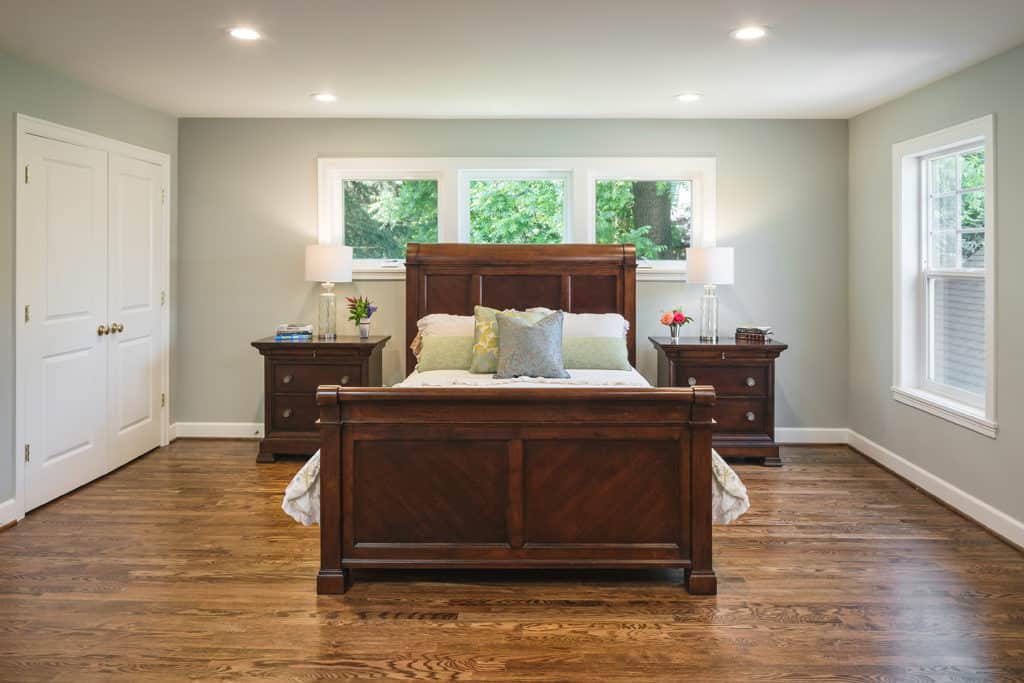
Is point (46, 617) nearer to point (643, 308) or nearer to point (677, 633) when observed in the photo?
point (677, 633)

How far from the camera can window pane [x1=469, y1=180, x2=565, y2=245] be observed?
242 inches

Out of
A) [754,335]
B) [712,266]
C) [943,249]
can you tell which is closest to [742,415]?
[754,335]

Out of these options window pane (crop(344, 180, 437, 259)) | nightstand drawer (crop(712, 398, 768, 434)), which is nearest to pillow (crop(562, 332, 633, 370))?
nightstand drawer (crop(712, 398, 768, 434))

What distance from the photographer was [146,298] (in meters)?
5.63

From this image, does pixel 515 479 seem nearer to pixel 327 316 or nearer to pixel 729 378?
pixel 729 378

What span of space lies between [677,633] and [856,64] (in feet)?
10.2

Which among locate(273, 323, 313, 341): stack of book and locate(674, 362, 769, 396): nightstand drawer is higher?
locate(273, 323, 313, 341): stack of book

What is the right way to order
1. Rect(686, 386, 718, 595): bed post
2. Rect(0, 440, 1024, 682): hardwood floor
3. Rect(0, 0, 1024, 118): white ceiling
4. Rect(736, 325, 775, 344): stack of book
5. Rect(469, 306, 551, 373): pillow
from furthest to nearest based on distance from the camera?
Rect(736, 325, 775, 344): stack of book → Rect(469, 306, 551, 373): pillow → Rect(0, 0, 1024, 118): white ceiling → Rect(686, 386, 718, 595): bed post → Rect(0, 440, 1024, 682): hardwood floor

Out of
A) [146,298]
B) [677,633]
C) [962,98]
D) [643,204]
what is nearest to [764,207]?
[643,204]

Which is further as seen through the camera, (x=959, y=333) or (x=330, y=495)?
(x=959, y=333)

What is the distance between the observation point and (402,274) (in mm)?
6074

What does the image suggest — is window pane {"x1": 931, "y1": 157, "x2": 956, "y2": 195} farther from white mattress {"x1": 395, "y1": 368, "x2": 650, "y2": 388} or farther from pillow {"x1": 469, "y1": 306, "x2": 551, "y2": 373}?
pillow {"x1": 469, "y1": 306, "x2": 551, "y2": 373}

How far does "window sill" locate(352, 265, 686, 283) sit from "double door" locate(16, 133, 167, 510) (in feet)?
4.51

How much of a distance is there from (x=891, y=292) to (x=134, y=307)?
4.89 meters
